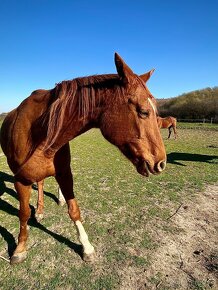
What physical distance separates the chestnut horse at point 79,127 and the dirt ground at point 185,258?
0.81m

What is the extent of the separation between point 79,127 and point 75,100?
0.29 metres

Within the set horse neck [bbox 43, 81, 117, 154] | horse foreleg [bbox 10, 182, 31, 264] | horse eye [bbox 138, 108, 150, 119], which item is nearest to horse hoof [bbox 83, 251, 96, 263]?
horse foreleg [bbox 10, 182, 31, 264]

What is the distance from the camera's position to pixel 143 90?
240 cm

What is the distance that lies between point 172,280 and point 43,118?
2.33 m

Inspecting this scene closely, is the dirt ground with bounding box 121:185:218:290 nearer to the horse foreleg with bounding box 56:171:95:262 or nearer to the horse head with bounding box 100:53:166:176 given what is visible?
the horse foreleg with bounding box 56:171:95:262

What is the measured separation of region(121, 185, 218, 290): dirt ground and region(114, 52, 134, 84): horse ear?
2.20 metres

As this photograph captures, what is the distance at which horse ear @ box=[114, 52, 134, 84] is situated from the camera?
2.30m

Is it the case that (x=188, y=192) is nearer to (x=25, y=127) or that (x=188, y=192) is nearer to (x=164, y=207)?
(x=164, y=207)

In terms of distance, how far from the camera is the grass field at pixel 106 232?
9.71 feet

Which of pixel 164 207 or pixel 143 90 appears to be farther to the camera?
pixel 164 207

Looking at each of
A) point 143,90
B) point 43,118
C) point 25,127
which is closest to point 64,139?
point 43,118

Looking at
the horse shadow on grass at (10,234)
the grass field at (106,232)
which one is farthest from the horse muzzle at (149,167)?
the horse shadow on grass at (10,234)

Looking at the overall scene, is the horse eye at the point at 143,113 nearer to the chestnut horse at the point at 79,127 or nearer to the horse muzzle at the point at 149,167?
the chestnut horse at the point at 79,127

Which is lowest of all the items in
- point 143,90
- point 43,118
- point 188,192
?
point 188,192
